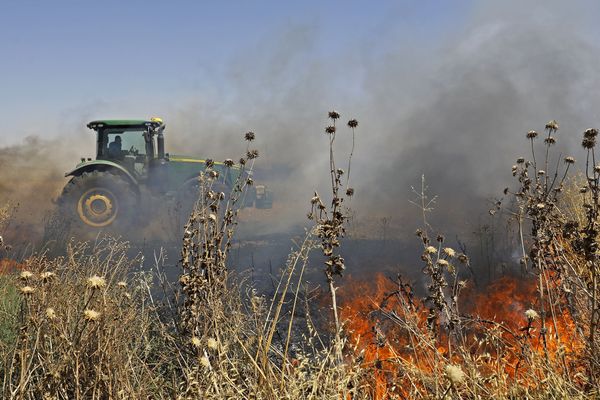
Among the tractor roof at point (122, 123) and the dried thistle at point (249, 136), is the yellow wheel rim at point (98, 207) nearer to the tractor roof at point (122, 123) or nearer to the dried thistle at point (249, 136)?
the tractor roof at point (122, 123)

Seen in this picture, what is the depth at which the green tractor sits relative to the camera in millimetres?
12000

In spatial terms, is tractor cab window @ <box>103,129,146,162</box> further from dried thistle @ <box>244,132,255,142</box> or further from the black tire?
dried thistle @ <box>244,132,255,142</box>

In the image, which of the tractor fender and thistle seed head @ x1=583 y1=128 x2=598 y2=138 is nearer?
thistle seed head @ x1=583 y1=128 x2=598 y2=138

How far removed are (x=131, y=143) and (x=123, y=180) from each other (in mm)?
965

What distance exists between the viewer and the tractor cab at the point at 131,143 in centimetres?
1231

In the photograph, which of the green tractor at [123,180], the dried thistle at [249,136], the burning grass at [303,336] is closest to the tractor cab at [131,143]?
the green tractor at [123,180]

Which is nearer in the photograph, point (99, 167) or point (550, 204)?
point (550, 204)

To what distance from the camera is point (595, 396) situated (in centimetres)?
245

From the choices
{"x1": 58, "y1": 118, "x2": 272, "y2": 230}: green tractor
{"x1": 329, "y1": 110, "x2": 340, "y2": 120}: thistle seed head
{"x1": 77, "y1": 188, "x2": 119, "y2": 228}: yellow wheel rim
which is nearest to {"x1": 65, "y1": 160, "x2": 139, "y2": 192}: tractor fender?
{"x1": 58, "y1": 118, "x2": 272, "y2": 230}: green tractor

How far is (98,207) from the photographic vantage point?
39.8 ft

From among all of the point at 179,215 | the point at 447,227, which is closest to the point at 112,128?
the point at 179,215

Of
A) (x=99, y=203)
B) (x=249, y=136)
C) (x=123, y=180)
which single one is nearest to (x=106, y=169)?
(x=123, y=180)

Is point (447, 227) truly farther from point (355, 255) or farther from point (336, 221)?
point (336, 221)

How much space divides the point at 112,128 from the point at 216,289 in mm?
10328
